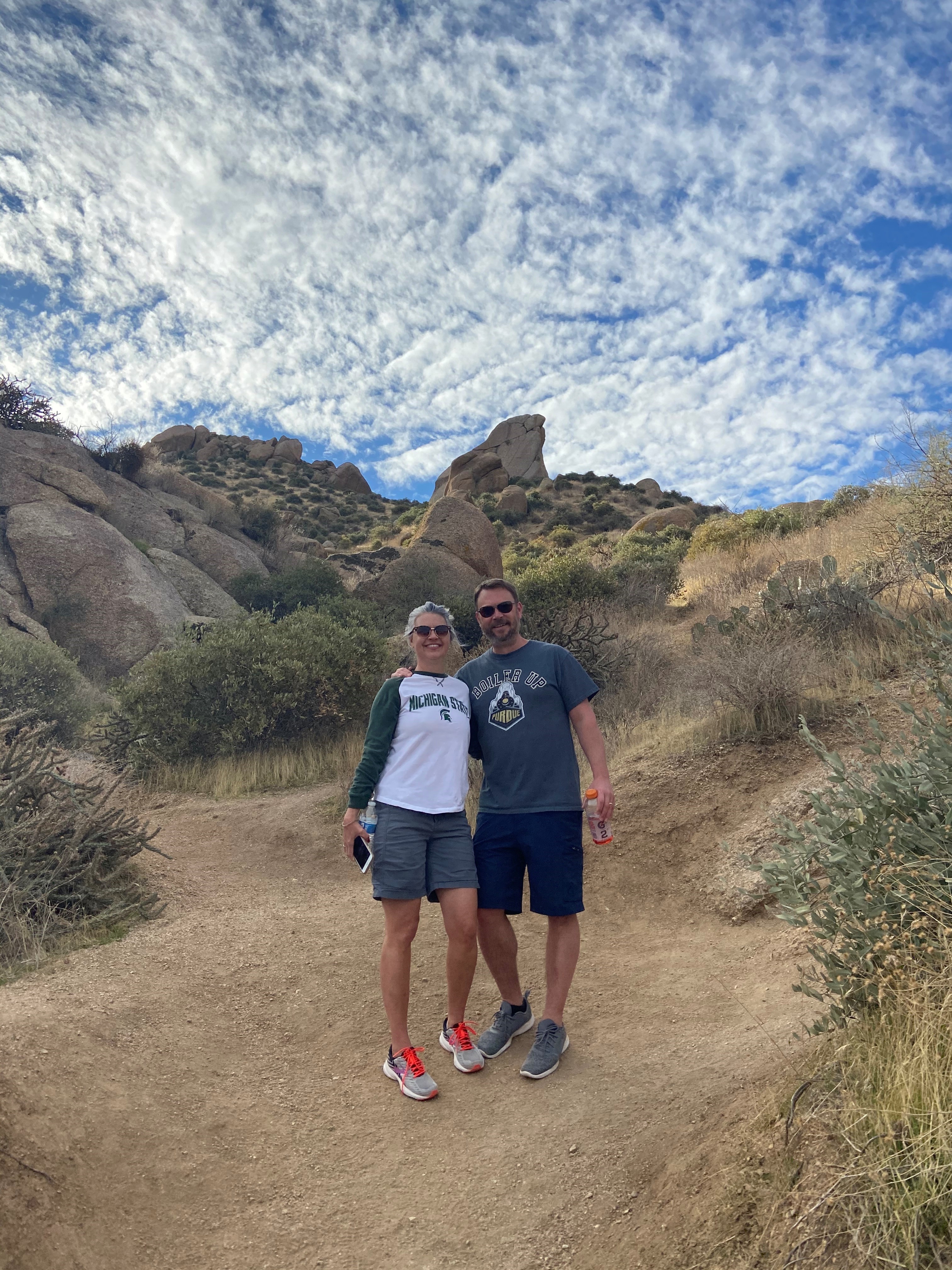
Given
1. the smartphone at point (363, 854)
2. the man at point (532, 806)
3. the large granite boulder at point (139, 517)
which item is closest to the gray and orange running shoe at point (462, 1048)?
the man at point (532, 806)

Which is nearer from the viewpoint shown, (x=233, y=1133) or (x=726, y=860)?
(x=233, y=1133)

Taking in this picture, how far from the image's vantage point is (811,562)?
517 inches

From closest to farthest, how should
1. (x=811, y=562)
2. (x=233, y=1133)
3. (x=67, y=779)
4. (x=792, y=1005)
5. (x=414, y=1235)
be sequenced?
(x=414, y=1235) < (x=233, y=1133) < (x=792, y=1005) < (x=67, y=779) < (x=811, y=562)

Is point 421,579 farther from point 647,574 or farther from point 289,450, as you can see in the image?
point 289,450

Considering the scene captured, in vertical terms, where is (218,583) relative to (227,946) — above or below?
above

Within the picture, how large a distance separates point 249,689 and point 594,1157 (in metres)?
8.31

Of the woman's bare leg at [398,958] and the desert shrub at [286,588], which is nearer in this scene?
the woman's bare leg at [398,958]

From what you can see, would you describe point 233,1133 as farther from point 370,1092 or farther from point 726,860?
point 726,860

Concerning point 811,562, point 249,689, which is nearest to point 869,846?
point 249,689

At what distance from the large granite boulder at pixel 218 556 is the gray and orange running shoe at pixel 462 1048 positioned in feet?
70.6

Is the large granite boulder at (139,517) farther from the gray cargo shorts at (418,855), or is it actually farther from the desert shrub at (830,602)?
the gray cargo shorts at (418,855)

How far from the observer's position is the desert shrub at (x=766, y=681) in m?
7.19

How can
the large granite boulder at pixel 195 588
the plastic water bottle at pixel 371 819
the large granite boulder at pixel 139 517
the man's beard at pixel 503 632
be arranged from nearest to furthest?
the plastic water bottle at pixel 371 819
the man's beard at pixel 503 632
the large granite boulder at pixel 195 588
the large granite boulder at pixel 139 517

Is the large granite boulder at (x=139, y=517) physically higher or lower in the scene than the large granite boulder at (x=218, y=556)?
higher
